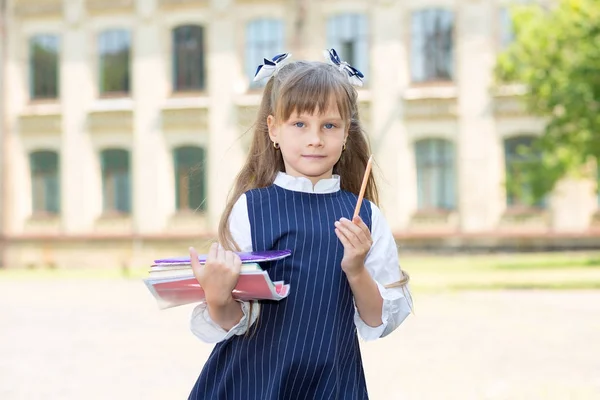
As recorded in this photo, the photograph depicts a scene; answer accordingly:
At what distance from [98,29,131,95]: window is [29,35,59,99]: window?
1613 millimetres

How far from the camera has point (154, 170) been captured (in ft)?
108

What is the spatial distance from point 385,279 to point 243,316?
47 centimetres

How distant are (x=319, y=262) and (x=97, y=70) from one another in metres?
32.0

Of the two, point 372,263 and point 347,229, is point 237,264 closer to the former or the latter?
point 347,229

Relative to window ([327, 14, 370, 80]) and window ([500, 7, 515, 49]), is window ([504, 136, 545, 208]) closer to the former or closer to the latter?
window ([500, 7, 515, 49])

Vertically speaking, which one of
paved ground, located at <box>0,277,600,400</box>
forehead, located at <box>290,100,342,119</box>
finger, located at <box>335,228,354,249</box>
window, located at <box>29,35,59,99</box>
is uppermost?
window, located at <box>29,35,59,99</box>

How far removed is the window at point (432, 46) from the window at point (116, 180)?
9.19 metres

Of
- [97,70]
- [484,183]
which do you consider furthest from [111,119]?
[484,183]

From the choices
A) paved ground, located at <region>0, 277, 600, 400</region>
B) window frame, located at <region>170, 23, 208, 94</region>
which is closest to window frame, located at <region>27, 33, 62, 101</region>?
window frame, located at <region>170, 23, 208, 94</region>

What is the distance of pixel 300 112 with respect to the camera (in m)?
3.35

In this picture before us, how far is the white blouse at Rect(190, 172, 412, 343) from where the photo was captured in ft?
10.8

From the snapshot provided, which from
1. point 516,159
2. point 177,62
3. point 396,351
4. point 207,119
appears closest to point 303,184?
point 396,351

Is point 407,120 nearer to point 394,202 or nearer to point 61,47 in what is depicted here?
point 394,202

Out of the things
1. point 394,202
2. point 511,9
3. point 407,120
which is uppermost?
point 511,9
